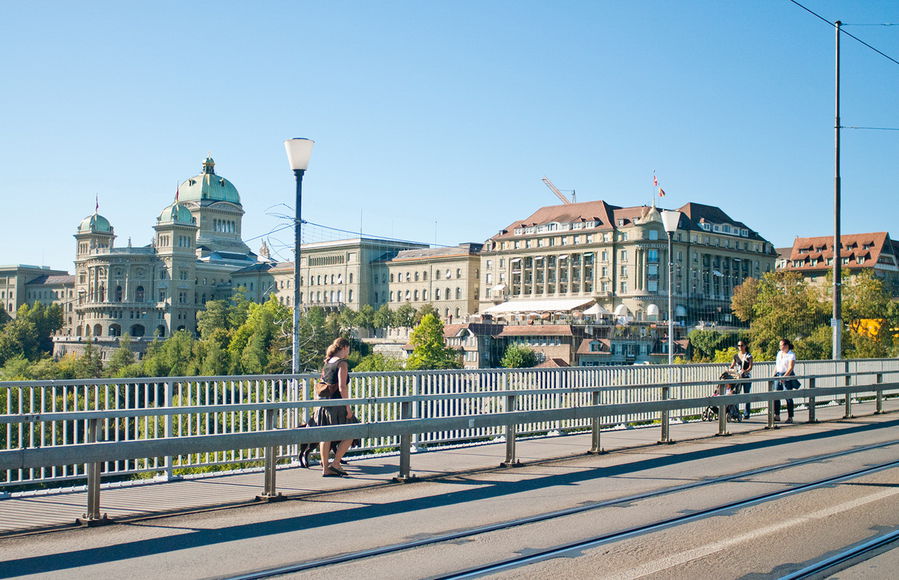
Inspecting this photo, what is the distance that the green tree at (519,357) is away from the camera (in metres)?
91.5

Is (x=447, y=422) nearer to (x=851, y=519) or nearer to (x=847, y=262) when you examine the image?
(x=851, y=519)

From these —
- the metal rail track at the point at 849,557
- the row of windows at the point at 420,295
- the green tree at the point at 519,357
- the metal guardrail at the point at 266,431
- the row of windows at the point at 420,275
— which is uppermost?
the row of windows at the point at 420,275

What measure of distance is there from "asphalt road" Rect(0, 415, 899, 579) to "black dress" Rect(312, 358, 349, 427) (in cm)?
106

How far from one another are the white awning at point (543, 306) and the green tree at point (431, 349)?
1951 cm

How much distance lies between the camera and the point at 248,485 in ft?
40.9

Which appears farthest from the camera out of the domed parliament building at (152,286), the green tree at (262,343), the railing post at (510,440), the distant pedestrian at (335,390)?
the domed parliament building at (152,286)

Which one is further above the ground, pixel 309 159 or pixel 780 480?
pixel 309 159

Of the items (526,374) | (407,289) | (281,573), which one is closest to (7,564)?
(281,573)

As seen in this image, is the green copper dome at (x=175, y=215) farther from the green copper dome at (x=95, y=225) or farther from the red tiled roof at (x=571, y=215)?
the red tiled roof at (x=571, y=215)

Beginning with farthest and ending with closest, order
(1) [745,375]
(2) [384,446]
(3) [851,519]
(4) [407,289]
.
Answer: (4) [407,289]
(1) [745,375]
(2) [384,446]
(3) [851,519]

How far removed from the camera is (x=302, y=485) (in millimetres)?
12484

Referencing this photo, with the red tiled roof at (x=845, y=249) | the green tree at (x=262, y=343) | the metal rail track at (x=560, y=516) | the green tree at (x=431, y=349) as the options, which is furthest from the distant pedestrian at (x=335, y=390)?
the red tiled roof at (x=845, y=249)

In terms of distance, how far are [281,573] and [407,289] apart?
155181 mm

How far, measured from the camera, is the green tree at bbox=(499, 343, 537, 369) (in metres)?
91.5
